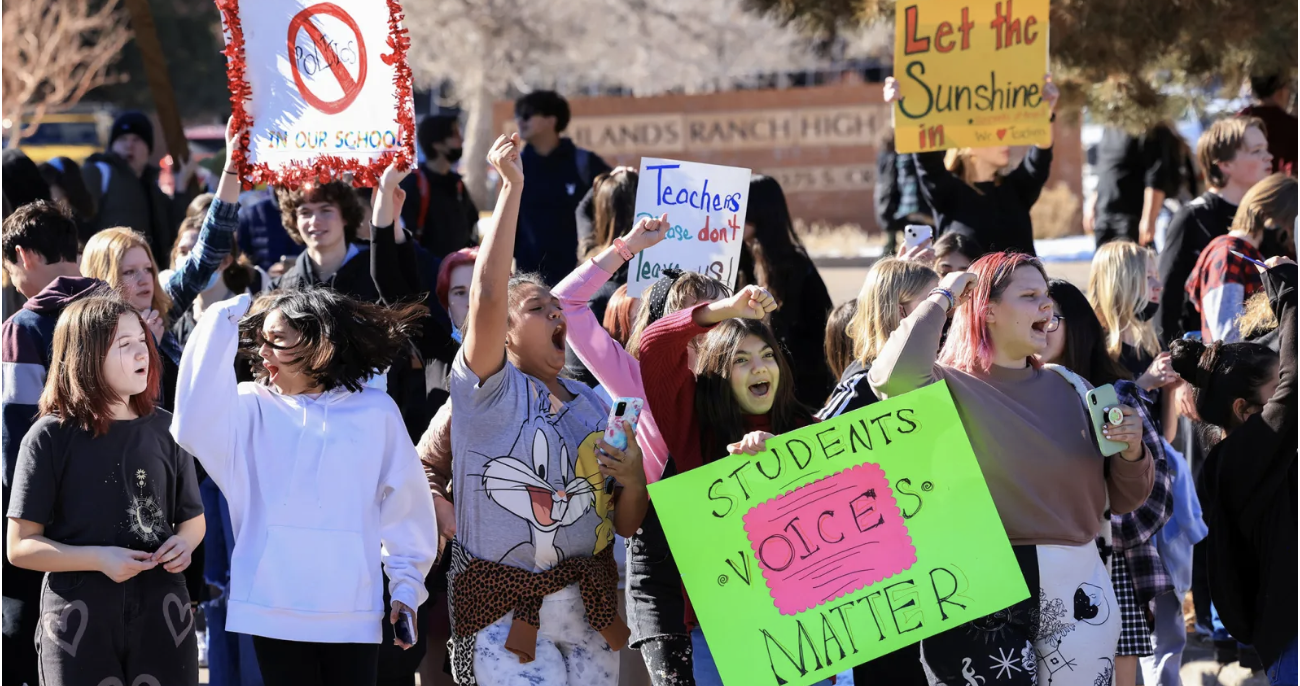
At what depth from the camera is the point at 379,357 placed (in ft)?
14.0

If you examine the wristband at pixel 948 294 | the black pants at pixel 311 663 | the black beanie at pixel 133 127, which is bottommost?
the black pants at pixel 311 663

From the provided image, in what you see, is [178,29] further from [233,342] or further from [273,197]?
[233,342]

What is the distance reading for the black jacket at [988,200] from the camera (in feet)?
23.2

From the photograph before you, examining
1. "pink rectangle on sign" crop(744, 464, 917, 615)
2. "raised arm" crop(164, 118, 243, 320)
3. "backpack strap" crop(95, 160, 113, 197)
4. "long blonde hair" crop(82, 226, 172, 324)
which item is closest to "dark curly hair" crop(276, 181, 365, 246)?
"raised arm" crop(164, 118, 243, 320)

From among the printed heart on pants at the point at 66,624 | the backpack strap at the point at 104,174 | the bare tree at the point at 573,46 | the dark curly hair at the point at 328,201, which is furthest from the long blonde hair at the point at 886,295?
the bare tree at the point at 573,46

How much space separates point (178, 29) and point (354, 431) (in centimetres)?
2758

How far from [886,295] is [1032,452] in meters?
0.82

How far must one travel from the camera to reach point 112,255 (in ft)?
18.4

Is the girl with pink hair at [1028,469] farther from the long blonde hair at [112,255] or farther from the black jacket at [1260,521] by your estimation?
the long blonde hair at [112,255]

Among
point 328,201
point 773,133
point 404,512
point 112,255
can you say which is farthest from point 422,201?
point 773,133

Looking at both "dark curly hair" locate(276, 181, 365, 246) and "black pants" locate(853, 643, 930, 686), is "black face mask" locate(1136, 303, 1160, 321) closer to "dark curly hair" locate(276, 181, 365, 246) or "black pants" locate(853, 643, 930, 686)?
"black pants" locate(853, 643, 930, 686)

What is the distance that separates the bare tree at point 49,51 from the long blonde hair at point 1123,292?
20375 millimetres

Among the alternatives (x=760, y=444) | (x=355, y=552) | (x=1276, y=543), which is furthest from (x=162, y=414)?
(x=1276, y=543)

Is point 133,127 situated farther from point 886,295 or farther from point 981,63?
point 886,295
